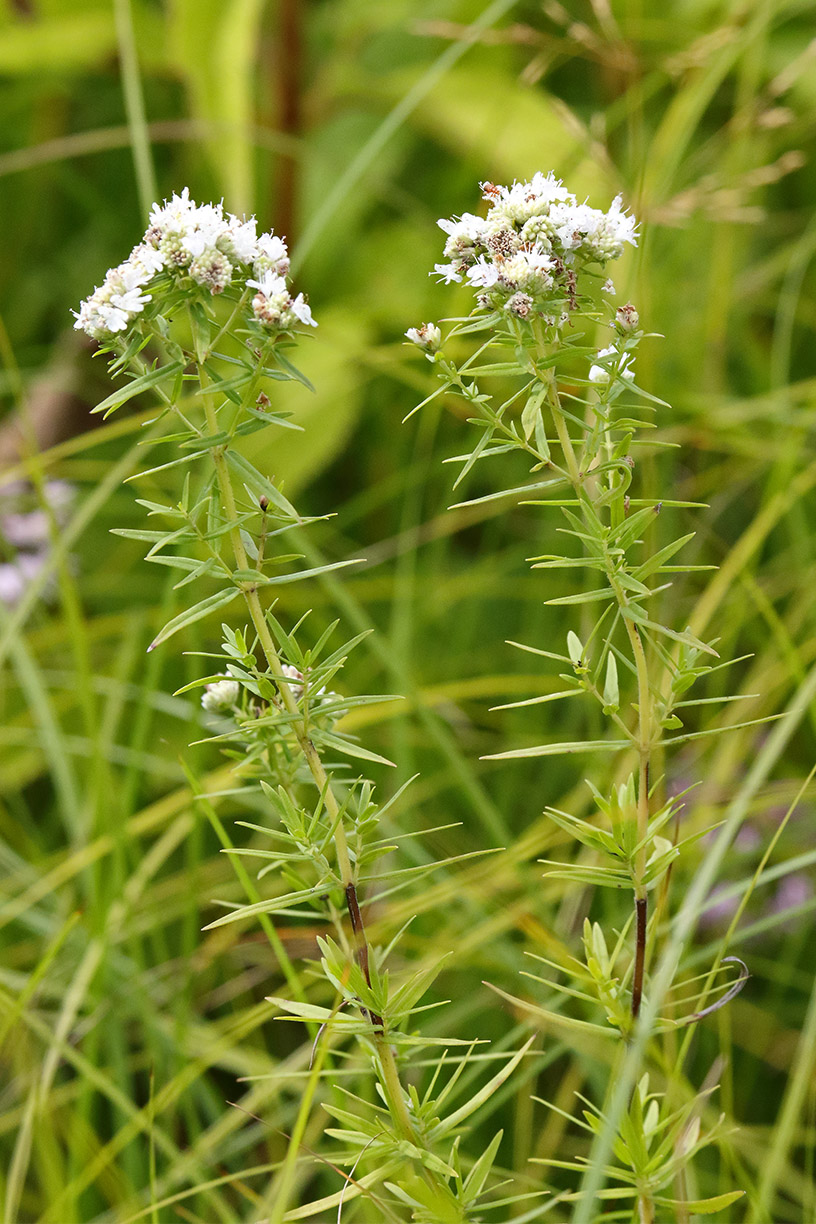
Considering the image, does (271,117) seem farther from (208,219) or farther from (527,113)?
(208,219)

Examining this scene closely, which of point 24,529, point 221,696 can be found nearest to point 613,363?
point 221,696

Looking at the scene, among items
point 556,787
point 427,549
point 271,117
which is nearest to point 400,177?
point 271,117

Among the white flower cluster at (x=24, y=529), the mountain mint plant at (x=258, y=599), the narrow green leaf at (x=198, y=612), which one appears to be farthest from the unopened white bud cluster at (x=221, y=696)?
the white flower cluster at (x=24, y=529)

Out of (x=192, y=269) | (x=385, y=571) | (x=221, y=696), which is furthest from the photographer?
(x=385, y=571)

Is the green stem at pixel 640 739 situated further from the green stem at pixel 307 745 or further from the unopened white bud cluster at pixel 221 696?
the unopened white bud cluster at pixel 221 696

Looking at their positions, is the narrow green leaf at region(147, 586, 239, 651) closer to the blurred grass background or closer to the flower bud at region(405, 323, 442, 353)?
the flower bud at region(405, 323, 442, 353)

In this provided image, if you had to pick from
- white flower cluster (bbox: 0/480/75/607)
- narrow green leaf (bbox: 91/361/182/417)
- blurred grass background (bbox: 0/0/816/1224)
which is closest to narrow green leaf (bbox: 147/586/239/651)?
narrow green leaf (bbox: 91/361/182/417)

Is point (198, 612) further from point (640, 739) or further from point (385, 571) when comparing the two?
point (385, 571)
